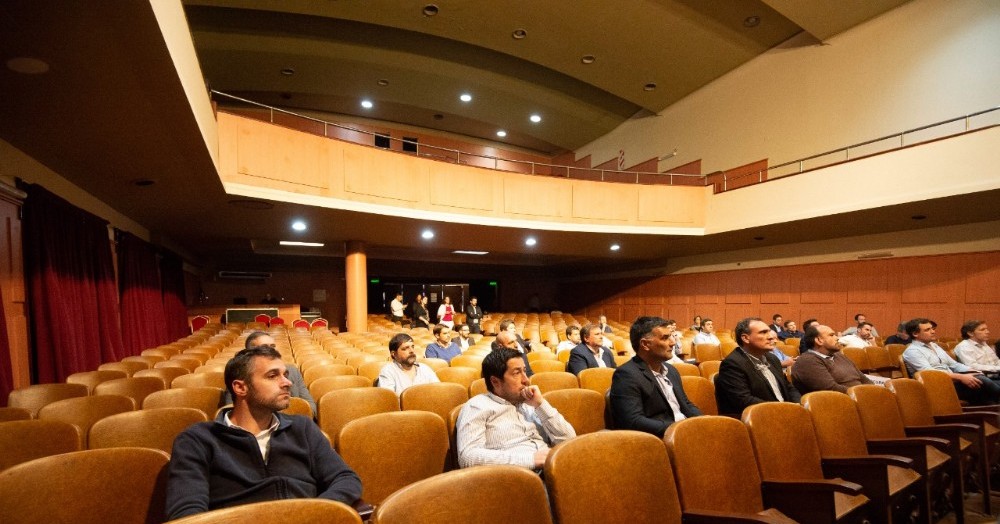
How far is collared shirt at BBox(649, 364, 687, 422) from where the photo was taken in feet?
8.98

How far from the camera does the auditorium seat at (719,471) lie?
6.09 feet

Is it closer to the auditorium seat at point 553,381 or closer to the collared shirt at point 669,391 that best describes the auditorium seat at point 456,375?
the auditorium seat at point 553,381

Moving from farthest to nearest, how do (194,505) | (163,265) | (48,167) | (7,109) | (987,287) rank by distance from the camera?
(163,265), (987,287), (48,167), (7,109), (194,505)

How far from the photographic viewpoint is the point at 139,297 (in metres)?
7.84

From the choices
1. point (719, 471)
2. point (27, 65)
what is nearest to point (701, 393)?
point (719, 471)

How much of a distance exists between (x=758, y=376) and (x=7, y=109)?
586cm

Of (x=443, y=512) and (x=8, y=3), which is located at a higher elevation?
(x=8, y=3)

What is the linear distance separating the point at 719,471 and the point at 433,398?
5.75ft

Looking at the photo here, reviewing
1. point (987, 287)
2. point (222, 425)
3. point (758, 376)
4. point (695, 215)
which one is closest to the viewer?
point (222, 425)

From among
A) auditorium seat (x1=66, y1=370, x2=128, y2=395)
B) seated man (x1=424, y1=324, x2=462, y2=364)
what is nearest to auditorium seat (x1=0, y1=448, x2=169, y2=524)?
auditorium seat (x1=66, y1=370, x2=128, y2=395)

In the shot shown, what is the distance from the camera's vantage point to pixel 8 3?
258 cm

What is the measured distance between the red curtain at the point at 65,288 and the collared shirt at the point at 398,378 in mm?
3876

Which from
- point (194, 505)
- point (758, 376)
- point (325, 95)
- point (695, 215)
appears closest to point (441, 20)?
point (325, 95)

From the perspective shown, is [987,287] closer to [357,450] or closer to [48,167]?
[357,450]
